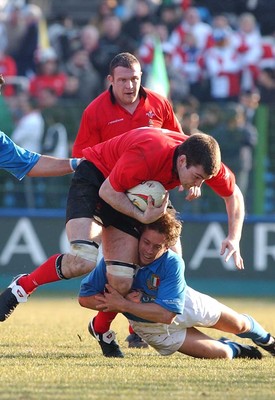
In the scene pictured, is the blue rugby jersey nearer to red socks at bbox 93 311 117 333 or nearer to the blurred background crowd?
red socks at bbox 93 311 117 333

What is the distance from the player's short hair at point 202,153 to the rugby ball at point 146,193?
38 centimetres

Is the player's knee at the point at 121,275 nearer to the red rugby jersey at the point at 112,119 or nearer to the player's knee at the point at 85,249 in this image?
the player's knee at the point at 85,249

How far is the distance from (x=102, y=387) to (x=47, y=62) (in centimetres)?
1213

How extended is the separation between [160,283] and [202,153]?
3.19ft

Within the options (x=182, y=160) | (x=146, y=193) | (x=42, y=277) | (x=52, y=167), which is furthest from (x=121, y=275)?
(x=52, y=167)

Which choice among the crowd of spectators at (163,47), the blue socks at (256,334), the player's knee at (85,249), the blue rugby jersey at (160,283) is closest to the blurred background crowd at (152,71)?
the crowd of spectators at (163,47)

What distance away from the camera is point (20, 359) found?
7137 millimetres

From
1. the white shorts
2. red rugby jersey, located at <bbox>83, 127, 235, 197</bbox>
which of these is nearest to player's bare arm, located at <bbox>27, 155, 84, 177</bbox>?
red rugby jersey, located at <bbox>83, 127, 235, 197</bbox>

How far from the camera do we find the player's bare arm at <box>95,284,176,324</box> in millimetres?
6785

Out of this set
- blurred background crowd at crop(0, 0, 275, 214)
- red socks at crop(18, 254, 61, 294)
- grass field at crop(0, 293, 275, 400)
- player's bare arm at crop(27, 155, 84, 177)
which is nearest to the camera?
grass field at crop(0, 293, 275, 400)

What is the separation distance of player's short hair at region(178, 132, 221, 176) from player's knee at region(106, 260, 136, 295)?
94cm

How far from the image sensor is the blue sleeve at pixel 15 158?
7.88 meters

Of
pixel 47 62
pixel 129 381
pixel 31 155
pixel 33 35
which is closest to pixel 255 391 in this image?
pixel 129 381

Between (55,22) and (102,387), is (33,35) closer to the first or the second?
(55,22)
